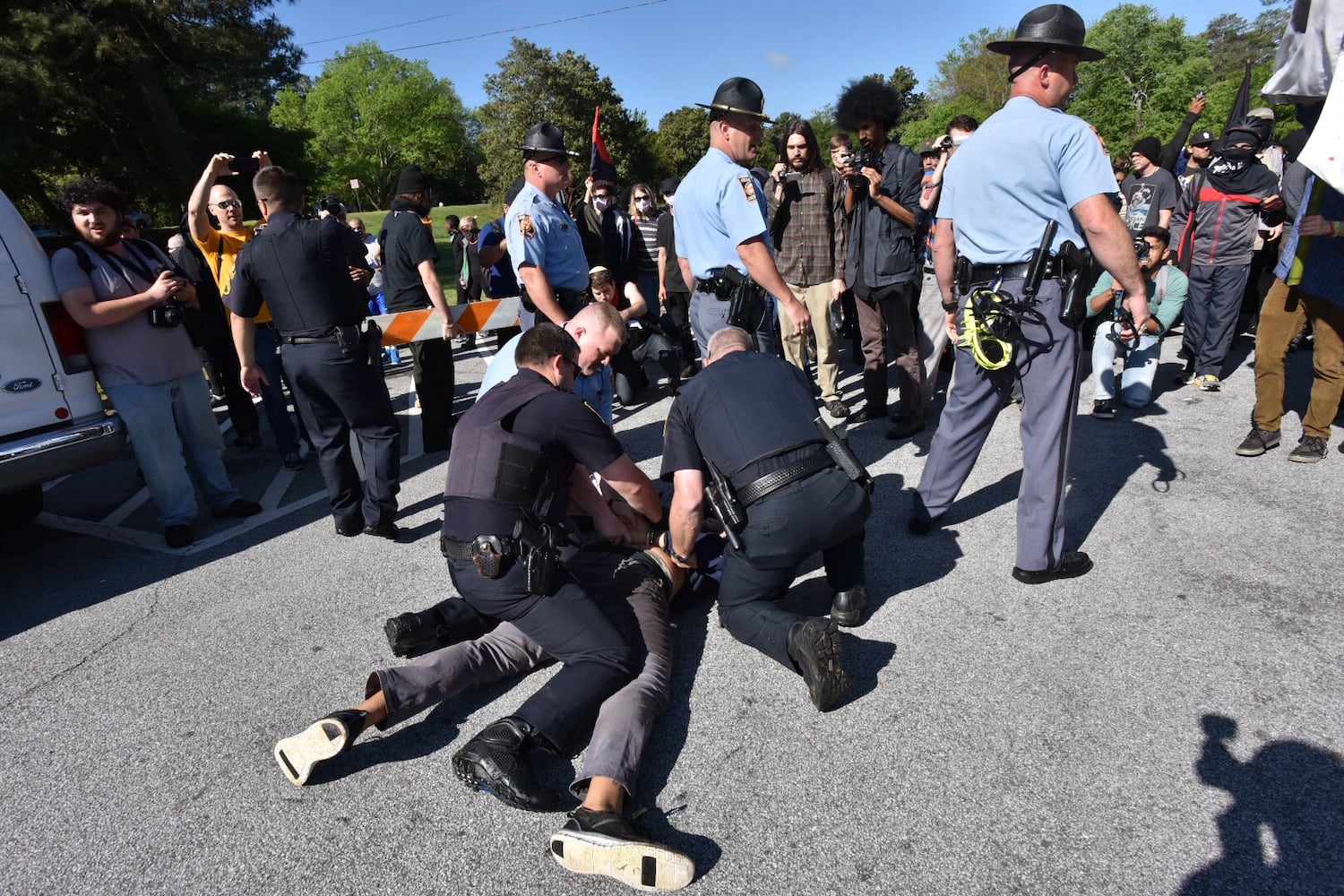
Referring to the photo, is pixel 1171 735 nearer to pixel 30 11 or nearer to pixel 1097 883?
pixel 1097 883

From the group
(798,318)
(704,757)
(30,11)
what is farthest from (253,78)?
(704,757)

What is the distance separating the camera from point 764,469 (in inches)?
106

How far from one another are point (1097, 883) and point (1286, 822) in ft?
1.88

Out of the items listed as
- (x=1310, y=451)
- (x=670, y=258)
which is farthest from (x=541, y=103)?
(x=1310, y=451)

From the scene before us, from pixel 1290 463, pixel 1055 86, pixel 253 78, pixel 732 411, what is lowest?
pixel 1290 463

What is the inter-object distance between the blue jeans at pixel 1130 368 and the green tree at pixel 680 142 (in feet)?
165

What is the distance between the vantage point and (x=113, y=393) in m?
4.26

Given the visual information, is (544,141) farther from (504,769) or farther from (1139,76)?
(1139,76)

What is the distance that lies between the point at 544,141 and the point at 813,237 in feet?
7.11

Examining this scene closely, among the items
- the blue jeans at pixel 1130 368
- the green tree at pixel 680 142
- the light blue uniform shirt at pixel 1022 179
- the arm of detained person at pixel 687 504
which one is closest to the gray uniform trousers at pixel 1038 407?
the light blue uniform shirt at pixel 1022 179

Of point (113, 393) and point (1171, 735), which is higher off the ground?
point (113, 393)

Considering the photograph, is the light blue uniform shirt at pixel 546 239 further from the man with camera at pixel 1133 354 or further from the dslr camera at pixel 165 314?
the man with camera at pixel 1133 354

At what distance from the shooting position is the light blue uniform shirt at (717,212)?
3.74 m

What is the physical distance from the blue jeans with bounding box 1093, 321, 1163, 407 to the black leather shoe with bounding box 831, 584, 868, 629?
3.47 m
